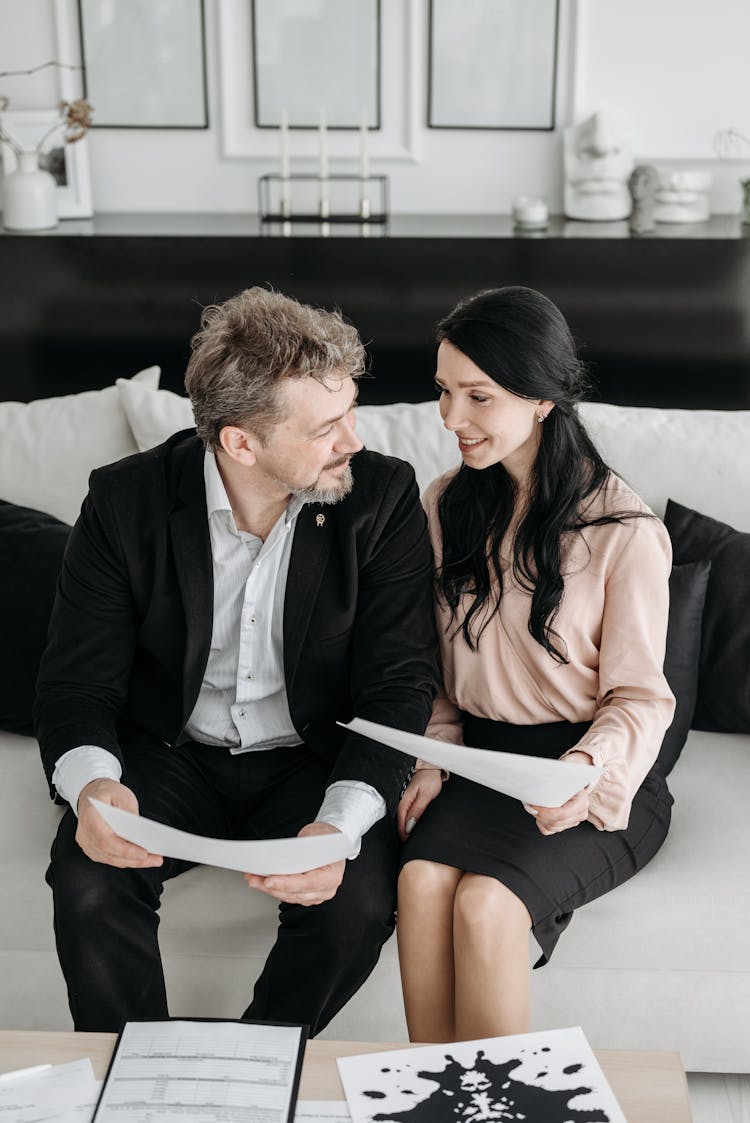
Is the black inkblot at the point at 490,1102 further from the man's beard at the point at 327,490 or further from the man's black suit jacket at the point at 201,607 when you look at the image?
the man's beard at the point at 327,490

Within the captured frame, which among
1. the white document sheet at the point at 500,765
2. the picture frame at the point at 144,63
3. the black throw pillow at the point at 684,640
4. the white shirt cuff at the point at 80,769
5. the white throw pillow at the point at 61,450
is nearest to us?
the white document sheet at the point at 500,765

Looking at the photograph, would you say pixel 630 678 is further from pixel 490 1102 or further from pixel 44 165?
pixel 44 165

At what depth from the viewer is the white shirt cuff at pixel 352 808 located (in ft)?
4.94

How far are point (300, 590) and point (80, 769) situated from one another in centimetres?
38

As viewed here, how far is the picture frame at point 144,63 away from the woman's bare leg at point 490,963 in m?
2.09

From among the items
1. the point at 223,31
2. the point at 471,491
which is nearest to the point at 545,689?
the point at 471,491

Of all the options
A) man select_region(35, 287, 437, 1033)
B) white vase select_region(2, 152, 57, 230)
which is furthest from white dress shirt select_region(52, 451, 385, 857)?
white vase select_region(2, 152, 57, 230)

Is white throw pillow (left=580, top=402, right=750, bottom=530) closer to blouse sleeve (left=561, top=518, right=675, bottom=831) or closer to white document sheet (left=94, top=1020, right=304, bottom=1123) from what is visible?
blouse sleeve (left=561, top=518, right=675, bottom=831)

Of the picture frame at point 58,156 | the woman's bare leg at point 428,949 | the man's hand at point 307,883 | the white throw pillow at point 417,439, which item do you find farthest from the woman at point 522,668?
the picture frame at point 58,156

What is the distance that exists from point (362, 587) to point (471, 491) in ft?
0.74

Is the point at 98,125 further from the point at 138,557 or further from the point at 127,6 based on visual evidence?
the point at 138,557

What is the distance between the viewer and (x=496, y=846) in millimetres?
1538

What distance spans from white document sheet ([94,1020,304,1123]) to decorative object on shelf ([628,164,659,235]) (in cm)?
198

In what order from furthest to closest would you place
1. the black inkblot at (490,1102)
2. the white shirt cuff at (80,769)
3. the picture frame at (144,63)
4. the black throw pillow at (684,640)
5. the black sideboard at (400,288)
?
the picture frame at (144,63), the black sideboard at (400,288), the black throw pillow at (684,640), the white shirt cuff at (80,769), the black inkblot at (490,1102)
